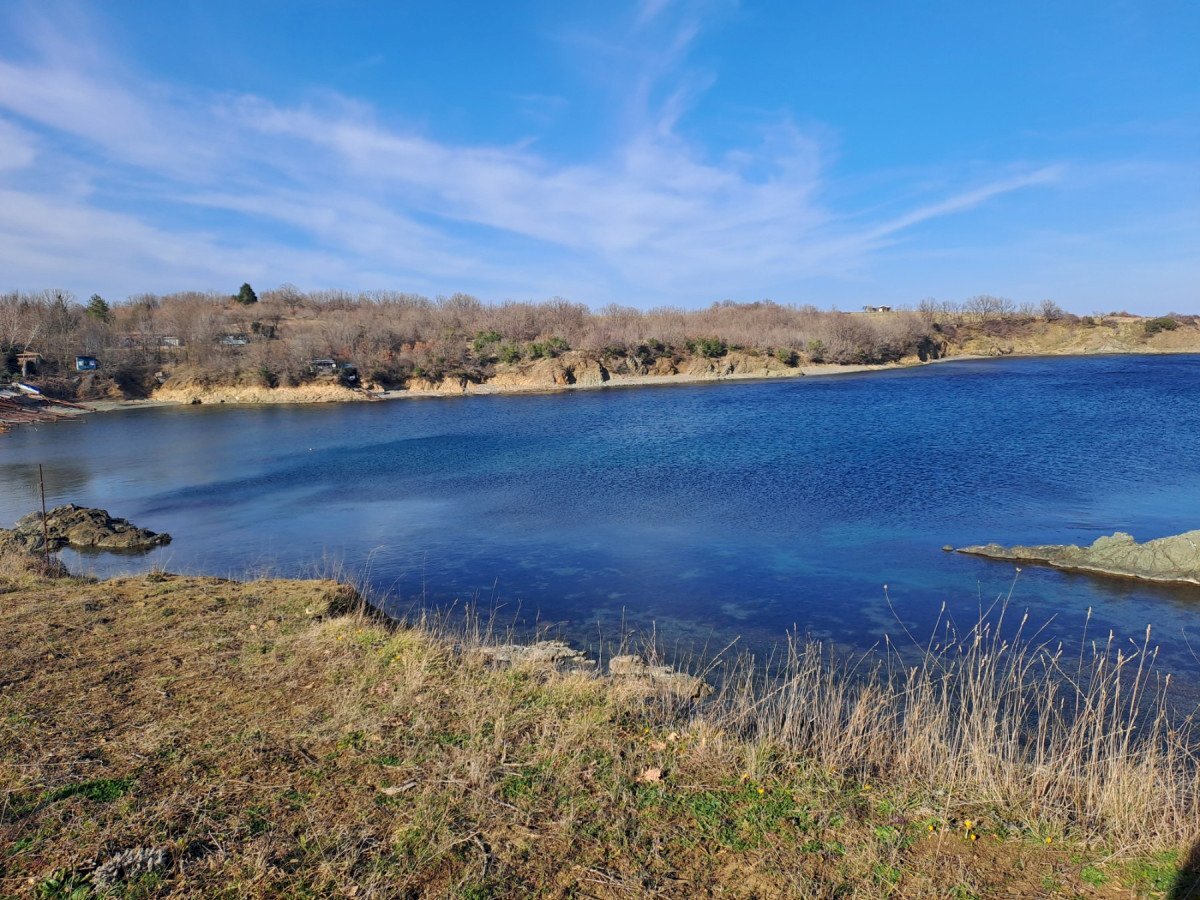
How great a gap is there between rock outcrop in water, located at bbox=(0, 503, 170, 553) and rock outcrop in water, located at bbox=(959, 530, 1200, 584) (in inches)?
889

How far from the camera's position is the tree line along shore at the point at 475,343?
74.0m

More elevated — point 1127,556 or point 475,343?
point 475,343

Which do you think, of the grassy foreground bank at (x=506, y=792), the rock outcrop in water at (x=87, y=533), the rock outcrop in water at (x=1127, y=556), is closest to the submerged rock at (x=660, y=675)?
the grassy foreground bank at (x=506, y=792)

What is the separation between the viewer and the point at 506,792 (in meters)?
5.88

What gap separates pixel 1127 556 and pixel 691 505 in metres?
11.3

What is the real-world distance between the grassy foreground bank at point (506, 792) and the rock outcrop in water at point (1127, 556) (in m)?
7.42

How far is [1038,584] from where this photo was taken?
48.7ft

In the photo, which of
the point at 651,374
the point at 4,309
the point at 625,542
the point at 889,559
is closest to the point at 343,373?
the point at 651,374

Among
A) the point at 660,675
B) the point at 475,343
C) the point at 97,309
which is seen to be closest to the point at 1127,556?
the point at 660,675

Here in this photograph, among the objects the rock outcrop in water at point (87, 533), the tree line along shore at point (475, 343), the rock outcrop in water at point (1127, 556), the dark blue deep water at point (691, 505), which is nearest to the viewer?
the dark blue deep water at point (691, 505)

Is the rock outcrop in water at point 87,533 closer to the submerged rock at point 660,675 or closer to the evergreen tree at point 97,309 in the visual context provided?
the submerged rock at point 660,675

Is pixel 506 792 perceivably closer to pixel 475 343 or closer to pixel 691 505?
pixel 691 505

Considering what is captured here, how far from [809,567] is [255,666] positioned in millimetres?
11759

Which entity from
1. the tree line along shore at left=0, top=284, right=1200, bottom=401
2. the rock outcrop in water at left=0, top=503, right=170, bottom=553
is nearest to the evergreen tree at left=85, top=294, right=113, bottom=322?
the tree line along shore at left=0, top=284, right=1200, bottom=401
